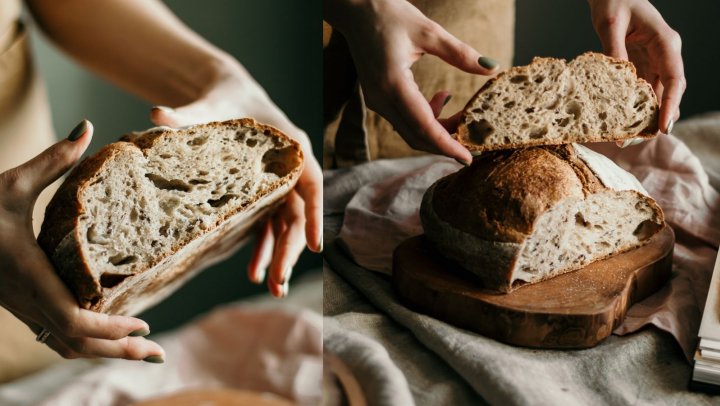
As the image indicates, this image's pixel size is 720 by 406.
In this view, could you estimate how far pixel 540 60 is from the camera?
41cm

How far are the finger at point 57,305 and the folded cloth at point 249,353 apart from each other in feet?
0.86

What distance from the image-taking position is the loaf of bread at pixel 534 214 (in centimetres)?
41

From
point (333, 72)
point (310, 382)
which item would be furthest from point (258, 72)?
point (310, 382)

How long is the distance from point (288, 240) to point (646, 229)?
0.26m

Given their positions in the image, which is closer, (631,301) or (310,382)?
(631,301)

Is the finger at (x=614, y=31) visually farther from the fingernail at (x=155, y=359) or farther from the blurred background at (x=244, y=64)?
the fingernail at (x=155, y=359)

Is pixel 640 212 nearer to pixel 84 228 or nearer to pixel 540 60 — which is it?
pixel 540 60

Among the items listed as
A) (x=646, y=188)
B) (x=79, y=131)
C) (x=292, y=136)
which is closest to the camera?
(x=79, y=131)

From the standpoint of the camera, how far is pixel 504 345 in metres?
0.40

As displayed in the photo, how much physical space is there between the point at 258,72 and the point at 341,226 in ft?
0.55

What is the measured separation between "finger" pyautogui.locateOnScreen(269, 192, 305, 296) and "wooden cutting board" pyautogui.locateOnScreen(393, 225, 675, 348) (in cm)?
7

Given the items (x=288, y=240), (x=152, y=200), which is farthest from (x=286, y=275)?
(x=152, y=200)

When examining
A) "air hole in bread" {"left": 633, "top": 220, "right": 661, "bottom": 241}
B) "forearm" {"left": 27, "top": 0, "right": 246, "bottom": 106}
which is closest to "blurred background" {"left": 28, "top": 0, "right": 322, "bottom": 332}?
"forearm" {"left": 27, "top": 0, "right": 246, "bottom": 106}

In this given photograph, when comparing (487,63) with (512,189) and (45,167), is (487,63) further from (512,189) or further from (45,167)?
(45,167)
